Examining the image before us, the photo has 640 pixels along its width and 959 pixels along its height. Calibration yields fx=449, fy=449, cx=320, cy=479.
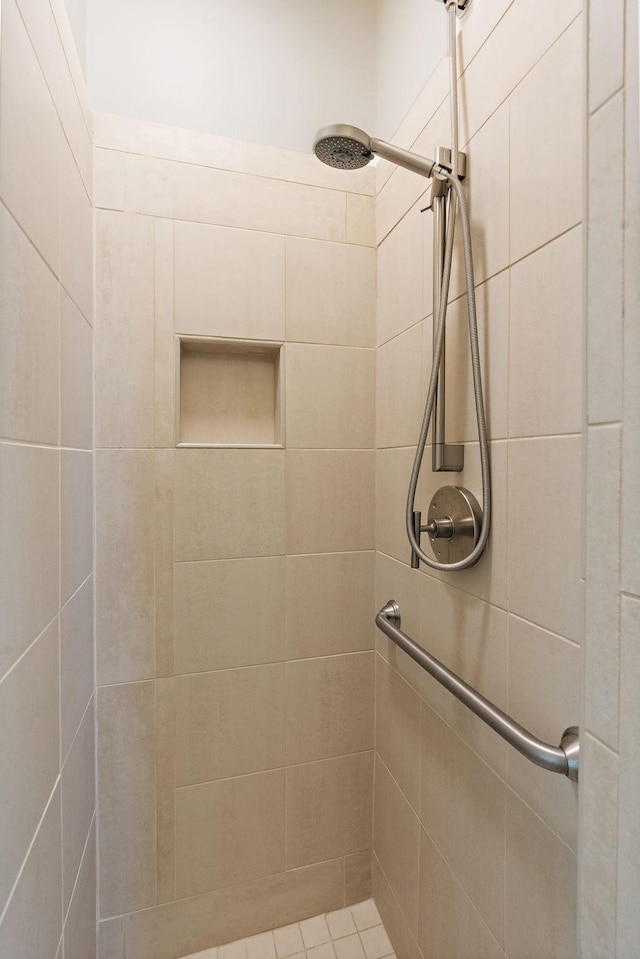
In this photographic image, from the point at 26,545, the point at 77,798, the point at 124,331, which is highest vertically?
the point at 124,331

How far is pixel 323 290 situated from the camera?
120 cm

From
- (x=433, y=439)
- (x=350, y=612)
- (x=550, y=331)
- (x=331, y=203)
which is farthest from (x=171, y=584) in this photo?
(x=331, y=203)

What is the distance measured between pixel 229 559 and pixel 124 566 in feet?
0.82

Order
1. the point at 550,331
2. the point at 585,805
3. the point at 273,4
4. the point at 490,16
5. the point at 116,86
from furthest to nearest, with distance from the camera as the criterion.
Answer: the point at 273,4, the point at 116,86, the point at 490,16, the point at 550,331, the point at 585,805

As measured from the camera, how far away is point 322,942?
1187mm

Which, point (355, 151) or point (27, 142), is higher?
point (355, 151)

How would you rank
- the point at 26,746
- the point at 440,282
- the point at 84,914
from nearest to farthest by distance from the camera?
the point at 26,746 → the point at 440,282 → the point at 84,914

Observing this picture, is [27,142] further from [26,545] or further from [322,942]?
[322,942]

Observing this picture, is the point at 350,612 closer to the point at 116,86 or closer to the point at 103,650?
the point at 103,650

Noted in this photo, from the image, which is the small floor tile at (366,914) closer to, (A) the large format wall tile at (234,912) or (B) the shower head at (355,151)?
(A) the large format wall tile at (234,912)

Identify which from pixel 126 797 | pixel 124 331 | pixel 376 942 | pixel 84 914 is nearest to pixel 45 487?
pixel 124 331

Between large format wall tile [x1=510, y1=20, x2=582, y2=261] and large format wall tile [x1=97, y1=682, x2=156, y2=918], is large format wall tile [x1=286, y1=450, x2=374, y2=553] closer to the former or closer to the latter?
Answer: large format wall tile [x1=97, y1=682, x2=156, y2=918]

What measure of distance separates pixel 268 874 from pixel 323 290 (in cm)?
157

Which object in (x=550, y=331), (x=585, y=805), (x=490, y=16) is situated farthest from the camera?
(x=490, y=16)
